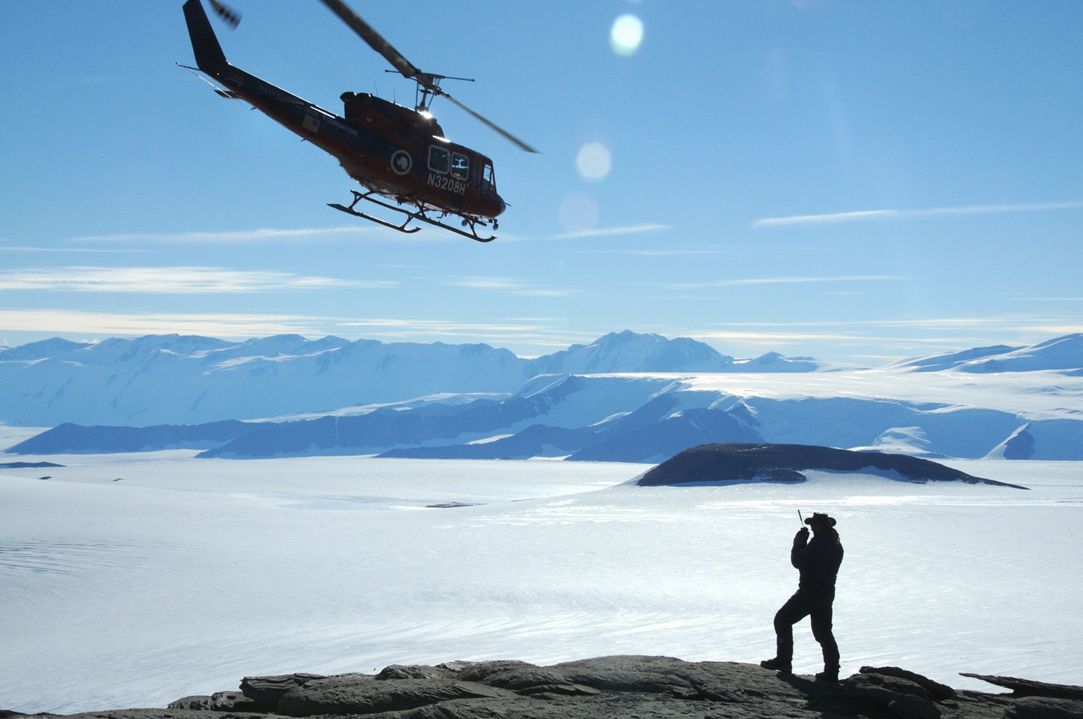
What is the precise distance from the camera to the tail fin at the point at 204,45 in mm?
20641

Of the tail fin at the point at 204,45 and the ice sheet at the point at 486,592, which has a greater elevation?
the tail fin at the point at 204,45

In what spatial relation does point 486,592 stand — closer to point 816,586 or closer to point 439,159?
point 439,159

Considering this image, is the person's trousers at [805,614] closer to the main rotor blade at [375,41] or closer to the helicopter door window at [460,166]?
the main rotor blade at [375,41]

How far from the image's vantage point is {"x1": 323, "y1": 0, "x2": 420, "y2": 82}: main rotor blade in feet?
52.0

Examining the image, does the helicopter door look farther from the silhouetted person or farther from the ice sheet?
the silhouetted person

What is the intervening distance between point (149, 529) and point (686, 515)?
1415 inches

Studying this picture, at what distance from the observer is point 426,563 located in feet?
→ 139

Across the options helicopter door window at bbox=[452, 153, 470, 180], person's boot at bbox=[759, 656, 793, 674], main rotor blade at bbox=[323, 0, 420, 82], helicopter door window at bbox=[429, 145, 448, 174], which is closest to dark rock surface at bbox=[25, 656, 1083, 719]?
person's boot at bbox=[759, 656, 793, 674]

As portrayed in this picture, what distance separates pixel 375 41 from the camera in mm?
17750

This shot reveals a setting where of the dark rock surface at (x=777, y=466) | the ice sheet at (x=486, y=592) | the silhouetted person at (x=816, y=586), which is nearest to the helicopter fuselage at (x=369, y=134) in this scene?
the ice sheet at (x=486, y=592)

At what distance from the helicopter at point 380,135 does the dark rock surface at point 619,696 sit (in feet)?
37.5

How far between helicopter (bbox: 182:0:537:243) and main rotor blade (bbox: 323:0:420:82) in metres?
0.03

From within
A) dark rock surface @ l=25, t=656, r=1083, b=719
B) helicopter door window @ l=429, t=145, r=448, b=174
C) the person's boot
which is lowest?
dark rock surface @ l=25, t=656, r=1083, b=719

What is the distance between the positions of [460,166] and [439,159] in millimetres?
863
